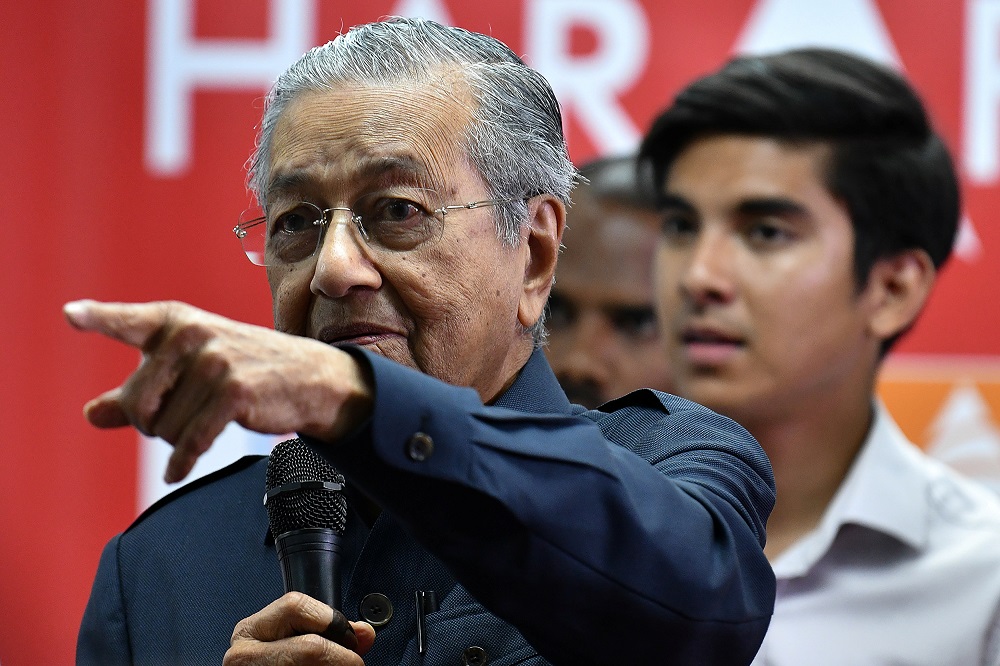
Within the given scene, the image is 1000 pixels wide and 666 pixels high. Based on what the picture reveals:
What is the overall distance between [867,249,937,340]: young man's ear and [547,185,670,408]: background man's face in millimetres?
612

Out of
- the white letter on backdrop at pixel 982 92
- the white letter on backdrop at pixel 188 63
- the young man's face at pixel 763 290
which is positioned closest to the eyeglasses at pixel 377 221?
the young man's face at pixel 763 290

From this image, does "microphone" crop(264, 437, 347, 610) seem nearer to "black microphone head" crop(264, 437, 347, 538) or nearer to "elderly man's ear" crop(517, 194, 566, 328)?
"black microphone head" crop(264, 437, 347, 538)

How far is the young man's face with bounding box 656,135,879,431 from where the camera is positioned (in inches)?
143

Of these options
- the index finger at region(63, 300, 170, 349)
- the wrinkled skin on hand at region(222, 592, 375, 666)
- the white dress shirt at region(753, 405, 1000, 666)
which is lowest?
the white dress shirt at region(753, 405, 1000, 666)

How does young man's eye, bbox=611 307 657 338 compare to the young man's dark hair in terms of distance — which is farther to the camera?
young man's eye, bbox=611 307 657 338

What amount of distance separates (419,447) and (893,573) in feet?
8.06

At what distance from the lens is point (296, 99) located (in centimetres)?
201

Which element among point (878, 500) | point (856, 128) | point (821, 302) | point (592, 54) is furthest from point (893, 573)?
point (592, 54)

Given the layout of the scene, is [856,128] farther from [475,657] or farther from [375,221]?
[475,657]

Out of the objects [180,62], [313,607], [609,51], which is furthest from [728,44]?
[313,607]

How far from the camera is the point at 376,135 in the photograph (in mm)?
1899

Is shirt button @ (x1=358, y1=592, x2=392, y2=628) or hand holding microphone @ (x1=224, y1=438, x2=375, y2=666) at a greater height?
hand holding microphone @ (x1=224, y1=438, x2=375, y2=666)

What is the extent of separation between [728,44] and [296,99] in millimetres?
2526

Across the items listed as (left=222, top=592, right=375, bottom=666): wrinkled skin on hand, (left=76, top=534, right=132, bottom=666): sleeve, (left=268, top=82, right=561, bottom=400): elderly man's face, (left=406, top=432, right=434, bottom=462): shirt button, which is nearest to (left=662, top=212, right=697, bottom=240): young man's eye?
(left=268, top=82, right=561, bottom=400): elderly man's face
